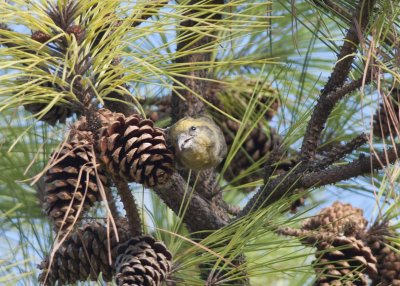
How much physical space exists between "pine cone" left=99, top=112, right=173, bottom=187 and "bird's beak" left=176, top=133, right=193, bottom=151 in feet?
0.07

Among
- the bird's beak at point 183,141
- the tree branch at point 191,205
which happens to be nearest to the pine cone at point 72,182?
the bird's beak at point 183,141

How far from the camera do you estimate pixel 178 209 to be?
175cm

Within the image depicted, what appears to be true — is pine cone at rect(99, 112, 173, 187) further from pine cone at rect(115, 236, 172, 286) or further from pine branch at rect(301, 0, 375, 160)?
pine branch at rect(301, 0, 375, 160)

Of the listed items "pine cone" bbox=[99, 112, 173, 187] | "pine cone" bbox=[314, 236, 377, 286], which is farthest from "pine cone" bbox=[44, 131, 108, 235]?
"pine cone" bbox=[314, 236, 377, 286]

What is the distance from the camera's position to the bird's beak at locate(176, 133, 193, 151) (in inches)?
57.2

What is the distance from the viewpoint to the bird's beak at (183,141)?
1454 mm

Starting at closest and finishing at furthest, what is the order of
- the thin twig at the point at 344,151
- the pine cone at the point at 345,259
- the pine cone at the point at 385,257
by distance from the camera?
the thin twig at the point at 344,151, the pine cone at the point at 345,259, the pine cone at the point at 385,257

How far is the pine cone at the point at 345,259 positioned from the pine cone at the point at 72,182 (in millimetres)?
523

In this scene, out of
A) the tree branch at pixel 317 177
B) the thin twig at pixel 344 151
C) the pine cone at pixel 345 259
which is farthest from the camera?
the pine cone at pixel 345 259

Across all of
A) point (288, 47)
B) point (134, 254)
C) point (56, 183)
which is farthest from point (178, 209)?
point (288, 47)

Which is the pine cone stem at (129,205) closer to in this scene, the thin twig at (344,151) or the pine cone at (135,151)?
the pine cone at (135,151)

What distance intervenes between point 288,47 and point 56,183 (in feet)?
4.40

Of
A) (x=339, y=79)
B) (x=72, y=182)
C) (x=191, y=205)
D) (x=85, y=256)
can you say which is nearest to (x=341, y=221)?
(x=191, y=205)

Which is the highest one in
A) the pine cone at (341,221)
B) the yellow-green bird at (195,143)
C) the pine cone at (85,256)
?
the yellow-green bird at (195,143)
